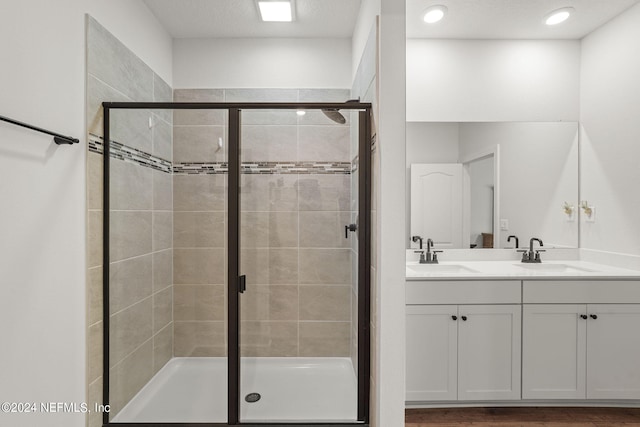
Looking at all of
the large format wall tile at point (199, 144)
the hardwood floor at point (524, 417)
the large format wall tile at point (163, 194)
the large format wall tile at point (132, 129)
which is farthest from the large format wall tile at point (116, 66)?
the hardwood floor at point (524, 417)

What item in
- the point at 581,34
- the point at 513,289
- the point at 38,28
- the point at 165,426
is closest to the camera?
the point at 38,28

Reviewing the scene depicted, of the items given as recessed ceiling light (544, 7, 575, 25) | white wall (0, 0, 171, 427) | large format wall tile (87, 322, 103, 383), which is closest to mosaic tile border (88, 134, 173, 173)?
white wall (0, 0, 171, 427)

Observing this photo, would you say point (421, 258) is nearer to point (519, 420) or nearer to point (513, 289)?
point (513, 289)

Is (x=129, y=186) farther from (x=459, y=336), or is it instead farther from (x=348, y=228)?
(x=459, y=336)

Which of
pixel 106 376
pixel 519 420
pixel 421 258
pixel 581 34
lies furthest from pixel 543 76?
pixel 106 376

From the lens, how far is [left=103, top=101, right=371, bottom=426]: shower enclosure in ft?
6.25

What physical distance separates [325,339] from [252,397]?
473mm

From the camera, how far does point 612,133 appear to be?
257cm

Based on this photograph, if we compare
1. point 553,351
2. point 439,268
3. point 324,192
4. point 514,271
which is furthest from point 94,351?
point 553,351

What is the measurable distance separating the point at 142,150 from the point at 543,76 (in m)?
2.85

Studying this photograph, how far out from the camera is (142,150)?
1.97m

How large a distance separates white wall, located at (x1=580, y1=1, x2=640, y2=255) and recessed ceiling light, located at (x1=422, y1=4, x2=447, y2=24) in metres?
1.20

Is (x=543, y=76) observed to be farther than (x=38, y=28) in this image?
Yes

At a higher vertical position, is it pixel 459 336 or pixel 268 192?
pixel 268 192
